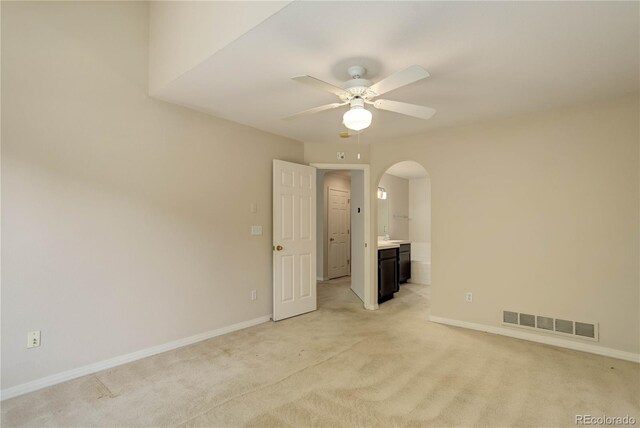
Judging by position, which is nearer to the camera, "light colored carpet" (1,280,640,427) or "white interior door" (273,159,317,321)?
"light colored carpet" (1,280,640,427)

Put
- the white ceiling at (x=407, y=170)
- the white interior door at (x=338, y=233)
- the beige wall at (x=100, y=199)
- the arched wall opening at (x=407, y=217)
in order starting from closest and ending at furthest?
the beige wall at (x=100, y=199)
the white ceiling at (x=407, y=170)
the arched wall opening at (x=407, y=217)
the white interior door at (x=338, y=233)

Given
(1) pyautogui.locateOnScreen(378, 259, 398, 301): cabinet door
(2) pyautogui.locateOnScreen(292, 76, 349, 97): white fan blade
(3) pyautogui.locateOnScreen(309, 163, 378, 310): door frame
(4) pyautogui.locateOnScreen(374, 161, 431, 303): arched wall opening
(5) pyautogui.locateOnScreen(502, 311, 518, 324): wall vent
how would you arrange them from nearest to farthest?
(2) pyautogui.locateOnScreen(292, 76, 349, 97): white fan blade
(5) pyautogui.locateOnScreen(502, 311, 518, 324): wall vent
(3) pyautogui.locateOnScreen(309, 163, 378, 310): door frame
(1) pyautogui.locateOnScreen(378, 259, 398, 301): cabinet door
(4) pyautogui.locateOnScreen(374, 161, 431, 303): arched wall opening

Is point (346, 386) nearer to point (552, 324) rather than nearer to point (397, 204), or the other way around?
point (552, 324)

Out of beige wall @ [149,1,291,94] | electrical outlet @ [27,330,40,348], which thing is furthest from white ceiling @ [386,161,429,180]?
electrical outlet @ [27,330,40,348]

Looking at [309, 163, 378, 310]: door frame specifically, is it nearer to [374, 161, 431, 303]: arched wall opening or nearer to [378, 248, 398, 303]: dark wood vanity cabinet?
[378, 248, 398, 303]: dark wood vanity cabinet

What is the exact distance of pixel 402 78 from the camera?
1966 millimetres

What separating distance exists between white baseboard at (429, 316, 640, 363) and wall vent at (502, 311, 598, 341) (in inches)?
2.7

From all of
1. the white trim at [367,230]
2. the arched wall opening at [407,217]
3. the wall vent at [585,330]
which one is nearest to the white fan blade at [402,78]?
the white trim at [367,230]

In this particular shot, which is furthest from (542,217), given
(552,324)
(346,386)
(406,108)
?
(346,386)

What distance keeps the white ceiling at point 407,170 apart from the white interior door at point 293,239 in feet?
7.30

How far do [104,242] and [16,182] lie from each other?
708 millimetres

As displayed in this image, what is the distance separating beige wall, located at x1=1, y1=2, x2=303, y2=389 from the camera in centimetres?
231

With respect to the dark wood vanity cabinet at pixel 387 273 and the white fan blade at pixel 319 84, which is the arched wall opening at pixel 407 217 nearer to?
the dark wood vanity cabinet at pixel 387 273

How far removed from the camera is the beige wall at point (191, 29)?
1974 millimetres
